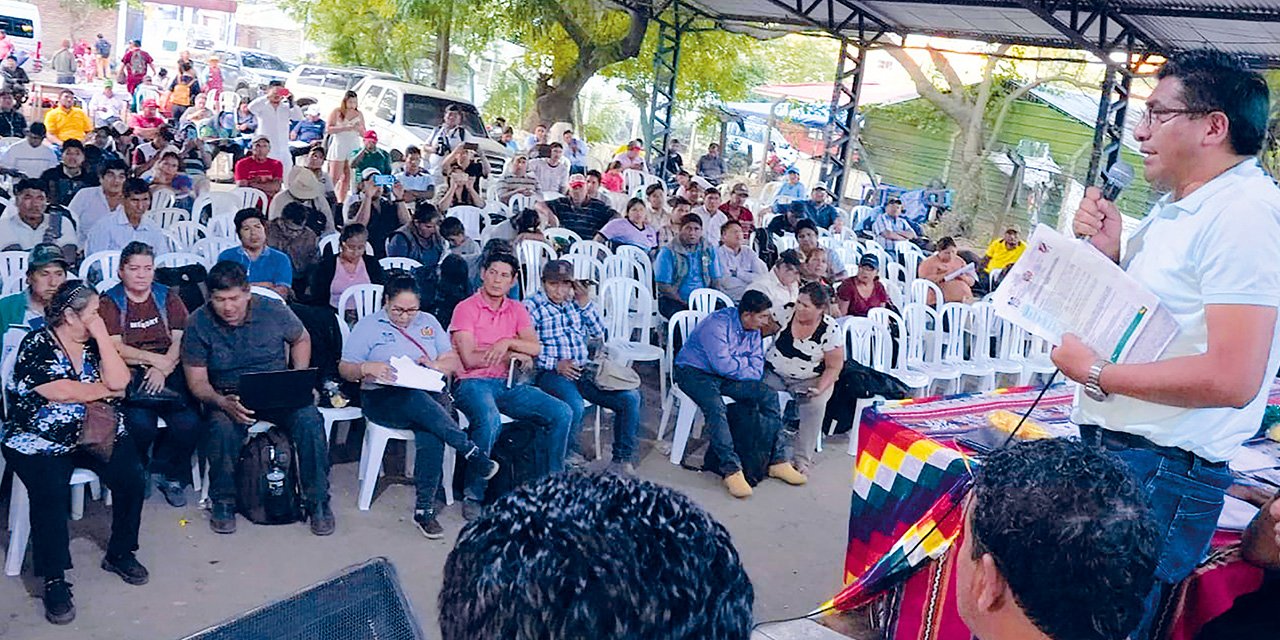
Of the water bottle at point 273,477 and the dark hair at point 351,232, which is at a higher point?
the dark hair at point 351,232

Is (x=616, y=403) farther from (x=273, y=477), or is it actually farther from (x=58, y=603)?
(x=58, y=603)

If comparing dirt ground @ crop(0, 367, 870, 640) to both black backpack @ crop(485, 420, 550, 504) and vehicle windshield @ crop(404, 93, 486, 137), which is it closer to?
black backpack @ crop(485, 420, 550, 504)

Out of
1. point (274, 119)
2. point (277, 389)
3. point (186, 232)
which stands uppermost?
point (274, 119)

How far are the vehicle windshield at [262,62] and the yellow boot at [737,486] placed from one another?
18269 millimetres

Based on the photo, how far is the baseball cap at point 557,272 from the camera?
16.7ft

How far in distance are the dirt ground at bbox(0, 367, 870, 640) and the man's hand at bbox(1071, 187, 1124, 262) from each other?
1966 millimetres

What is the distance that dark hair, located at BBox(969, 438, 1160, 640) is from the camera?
151cm

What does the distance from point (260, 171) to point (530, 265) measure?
10.3ft

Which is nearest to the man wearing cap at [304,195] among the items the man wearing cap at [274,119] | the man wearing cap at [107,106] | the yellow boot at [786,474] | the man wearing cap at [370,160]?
the man wearing cap at [370,160]

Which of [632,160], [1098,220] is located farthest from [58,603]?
[632,160]

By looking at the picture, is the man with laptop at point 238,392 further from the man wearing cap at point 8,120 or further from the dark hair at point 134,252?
the man wearing cap at point 8,120

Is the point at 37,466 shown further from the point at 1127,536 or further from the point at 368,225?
the point at 368,225

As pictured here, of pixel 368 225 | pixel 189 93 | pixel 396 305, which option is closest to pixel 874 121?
pixel 189 93

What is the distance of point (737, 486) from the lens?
16.4 ft
